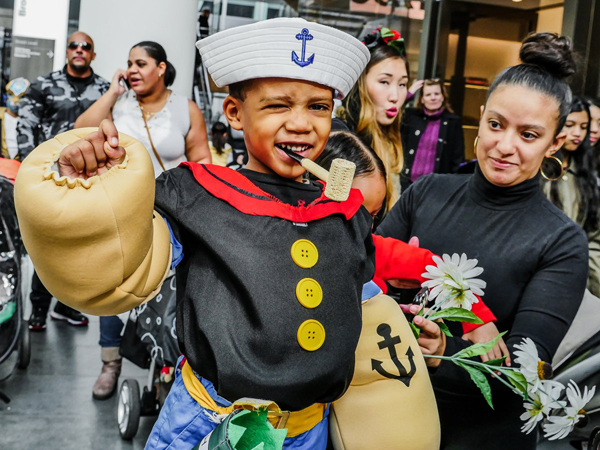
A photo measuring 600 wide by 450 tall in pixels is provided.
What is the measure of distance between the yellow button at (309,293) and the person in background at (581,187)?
134 inches

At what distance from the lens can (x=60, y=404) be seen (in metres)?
4.07

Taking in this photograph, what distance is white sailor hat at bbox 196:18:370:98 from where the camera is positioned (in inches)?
58.9

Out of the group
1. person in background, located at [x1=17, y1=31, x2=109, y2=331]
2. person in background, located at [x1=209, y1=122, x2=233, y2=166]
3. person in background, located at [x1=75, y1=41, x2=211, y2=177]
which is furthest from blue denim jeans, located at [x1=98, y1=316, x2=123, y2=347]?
person in background, located at [x1=209, y1=122, x2=233, y2=166]

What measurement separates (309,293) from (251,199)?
0.23m

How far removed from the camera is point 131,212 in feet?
4.12

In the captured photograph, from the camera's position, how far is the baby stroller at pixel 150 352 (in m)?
3.12

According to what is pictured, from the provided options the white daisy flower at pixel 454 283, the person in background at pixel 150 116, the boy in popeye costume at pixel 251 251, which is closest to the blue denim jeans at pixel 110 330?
the person in background at pixel 150 116

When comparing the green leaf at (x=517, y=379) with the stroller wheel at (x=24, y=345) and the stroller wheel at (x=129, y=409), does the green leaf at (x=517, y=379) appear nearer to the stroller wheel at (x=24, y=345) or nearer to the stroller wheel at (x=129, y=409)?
the stroller wheel at (x=129, y=409)

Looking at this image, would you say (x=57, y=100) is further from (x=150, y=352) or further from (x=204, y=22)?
(x=204, y=22)

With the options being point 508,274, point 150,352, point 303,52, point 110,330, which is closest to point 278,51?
point 303,52

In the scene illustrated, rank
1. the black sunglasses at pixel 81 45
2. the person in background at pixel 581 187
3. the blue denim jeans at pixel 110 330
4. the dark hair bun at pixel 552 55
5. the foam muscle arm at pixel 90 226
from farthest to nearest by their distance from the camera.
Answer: the black sunglasses at pixel 81 45 < the person in background at pixel 581 187 < the blue denim jeans at pixel 110 330 < the dark hair bun at pixel 552 55 < the foam muscle arm at pixel 90 226

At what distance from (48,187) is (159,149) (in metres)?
3.31

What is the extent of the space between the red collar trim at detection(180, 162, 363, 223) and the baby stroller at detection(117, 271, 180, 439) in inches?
64.6

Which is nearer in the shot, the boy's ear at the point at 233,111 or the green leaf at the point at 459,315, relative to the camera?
the boy's ear at the point at 233,111
